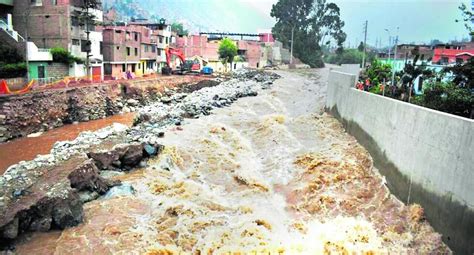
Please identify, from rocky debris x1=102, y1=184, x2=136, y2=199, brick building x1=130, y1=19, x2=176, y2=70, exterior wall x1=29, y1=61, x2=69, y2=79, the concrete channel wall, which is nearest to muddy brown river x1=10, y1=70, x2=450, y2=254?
rocky debris x1=102, y1=184, x2=136, y2=199

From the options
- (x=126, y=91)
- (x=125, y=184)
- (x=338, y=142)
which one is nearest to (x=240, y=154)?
(x=338, y=142)

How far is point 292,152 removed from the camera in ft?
59.2

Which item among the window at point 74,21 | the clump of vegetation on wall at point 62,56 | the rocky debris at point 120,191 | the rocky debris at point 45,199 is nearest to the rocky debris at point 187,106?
the clump of vegetation on wall at point 62,56

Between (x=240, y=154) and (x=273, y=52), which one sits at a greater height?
(x=273, y=52)

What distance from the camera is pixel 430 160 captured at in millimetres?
10742

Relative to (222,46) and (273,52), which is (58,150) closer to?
(222,46)

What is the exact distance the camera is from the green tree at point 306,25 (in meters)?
94.7

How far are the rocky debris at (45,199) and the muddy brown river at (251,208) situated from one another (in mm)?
357

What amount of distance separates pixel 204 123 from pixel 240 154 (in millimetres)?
6021

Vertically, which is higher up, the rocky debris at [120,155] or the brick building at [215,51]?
the brick building at [215,51]

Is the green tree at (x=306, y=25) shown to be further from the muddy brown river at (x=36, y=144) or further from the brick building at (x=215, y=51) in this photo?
the muddy brown river at (x=36, y=144)

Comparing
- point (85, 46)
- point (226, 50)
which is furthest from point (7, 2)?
point (226, 50)

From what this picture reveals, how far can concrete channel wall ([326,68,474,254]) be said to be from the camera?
905 cm

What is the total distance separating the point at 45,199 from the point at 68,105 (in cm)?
1677
